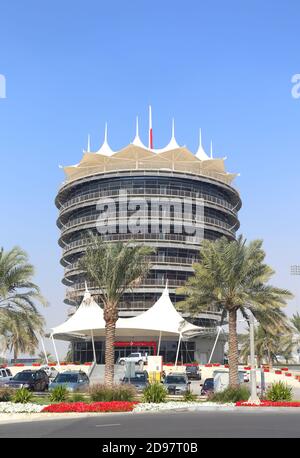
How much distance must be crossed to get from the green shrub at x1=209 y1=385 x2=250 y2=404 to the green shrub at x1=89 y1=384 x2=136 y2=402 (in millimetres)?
4430

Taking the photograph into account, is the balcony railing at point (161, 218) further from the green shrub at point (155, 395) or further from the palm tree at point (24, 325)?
the green shrub at point (155, 395)

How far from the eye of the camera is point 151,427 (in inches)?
709

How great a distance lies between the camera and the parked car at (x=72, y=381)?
3538 cm

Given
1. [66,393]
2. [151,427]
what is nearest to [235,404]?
[66,393]

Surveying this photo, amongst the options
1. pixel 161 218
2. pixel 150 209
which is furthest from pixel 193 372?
pixel 150 209

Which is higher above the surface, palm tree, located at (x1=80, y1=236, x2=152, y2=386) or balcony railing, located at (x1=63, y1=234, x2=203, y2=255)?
balcony railing, located at (x1=63, y1=234, x2=203, y2=255)

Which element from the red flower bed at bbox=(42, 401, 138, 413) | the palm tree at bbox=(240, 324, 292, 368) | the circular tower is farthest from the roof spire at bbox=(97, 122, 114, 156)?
the red flower bed at bbox=(42, 401, 138, 413)

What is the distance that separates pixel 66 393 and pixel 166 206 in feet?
187

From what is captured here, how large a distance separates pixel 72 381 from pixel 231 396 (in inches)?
441

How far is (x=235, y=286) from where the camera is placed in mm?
37594

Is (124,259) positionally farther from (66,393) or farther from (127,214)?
(127,214)

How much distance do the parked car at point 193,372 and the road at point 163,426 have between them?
34.3 m

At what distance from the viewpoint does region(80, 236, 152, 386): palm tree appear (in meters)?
36.5

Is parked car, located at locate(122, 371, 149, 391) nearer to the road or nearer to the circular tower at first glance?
the road
